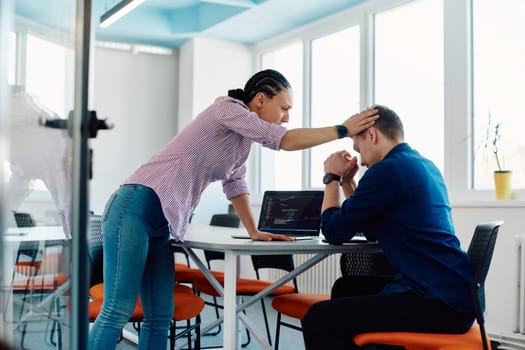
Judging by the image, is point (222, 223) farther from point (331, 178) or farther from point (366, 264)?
point (331, 178)

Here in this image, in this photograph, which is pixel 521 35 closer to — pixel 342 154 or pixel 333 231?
pixel 342 154

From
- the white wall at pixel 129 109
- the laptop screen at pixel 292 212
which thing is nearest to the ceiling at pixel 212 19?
the white wall at pixel 129 109

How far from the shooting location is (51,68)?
41.0 inches

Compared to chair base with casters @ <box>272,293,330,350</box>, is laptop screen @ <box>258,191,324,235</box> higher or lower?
higher

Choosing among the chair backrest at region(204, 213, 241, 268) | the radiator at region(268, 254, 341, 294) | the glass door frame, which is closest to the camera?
the glass door frame

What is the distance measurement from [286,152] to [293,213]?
3782 millimetres

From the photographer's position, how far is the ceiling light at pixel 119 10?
4.28 metres

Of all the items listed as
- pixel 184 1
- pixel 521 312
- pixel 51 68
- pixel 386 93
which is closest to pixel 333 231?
pixel 51 68

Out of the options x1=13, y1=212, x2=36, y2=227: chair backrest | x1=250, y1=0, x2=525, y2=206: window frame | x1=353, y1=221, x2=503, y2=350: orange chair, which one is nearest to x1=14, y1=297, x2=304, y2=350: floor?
x1=13, y1=212, x2=36, y2=227: chair backrest

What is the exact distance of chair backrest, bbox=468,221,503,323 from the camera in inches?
71.7

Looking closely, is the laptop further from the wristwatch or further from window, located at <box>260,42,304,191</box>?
window, located at <box>260,42,304,191</box>

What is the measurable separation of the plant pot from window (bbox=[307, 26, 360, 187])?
1.73 metres

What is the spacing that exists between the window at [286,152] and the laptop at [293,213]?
3.26 meters

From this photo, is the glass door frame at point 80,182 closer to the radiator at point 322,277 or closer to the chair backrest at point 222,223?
the chair backrest at point 222,223
